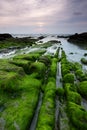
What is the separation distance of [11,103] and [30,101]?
1591 mm

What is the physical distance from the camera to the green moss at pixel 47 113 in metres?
11.1

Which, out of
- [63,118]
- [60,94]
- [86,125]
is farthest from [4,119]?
[60,94]

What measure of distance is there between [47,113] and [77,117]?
213 cm

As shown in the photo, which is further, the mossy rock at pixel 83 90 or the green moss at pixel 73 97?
the mossy rock at pixel 83 90

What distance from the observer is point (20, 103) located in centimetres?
1363

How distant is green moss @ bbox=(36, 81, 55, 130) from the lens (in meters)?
11.1

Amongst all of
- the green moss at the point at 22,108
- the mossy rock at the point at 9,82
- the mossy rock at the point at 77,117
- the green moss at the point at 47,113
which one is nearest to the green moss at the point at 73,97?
the green moss at the point at 47,113

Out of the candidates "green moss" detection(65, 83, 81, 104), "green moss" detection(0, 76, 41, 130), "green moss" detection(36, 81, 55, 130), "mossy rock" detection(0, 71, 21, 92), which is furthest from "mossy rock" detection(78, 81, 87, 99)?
"mossy rock" detection(0, 71, 21, 92)

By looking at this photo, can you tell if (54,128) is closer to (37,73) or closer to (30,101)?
(30,101)

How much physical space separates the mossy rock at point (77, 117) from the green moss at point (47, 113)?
128 cm

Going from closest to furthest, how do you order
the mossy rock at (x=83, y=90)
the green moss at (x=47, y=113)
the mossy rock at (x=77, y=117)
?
1. the green moss at (x=47, y=113)
2. the mossy rock at (x=77, y=117)
3. the mossy rock at (x=83, y=90)

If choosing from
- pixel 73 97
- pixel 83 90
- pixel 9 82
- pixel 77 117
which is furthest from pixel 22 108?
pixel 83 90

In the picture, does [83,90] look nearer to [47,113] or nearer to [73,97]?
[73,97]

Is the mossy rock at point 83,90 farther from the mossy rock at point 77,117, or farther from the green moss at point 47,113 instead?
the mossy rock at point 77,117
